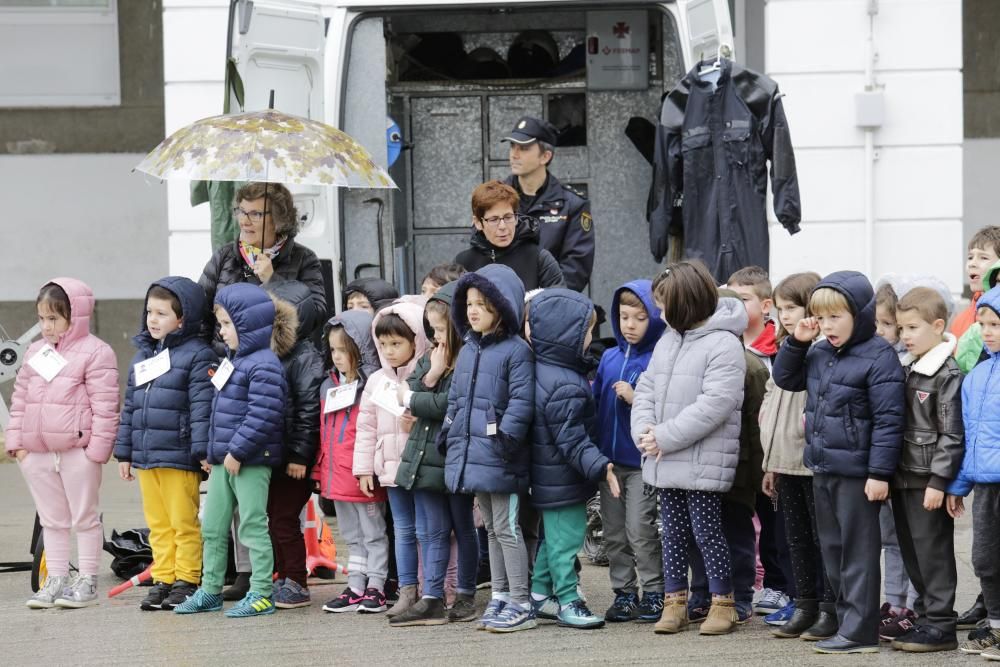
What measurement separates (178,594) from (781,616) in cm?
242

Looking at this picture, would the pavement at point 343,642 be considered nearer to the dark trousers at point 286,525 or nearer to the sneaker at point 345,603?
the sneaker at point 345,603

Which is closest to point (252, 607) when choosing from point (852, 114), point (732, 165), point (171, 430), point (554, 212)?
point (171, 430)

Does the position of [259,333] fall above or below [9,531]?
above

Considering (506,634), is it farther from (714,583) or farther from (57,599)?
(57,599)

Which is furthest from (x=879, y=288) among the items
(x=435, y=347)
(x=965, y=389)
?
(x=435, y=347)

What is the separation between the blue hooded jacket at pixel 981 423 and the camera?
17.9ft

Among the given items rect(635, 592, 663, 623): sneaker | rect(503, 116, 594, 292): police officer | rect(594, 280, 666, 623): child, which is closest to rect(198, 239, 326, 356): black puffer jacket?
rect(503, 116, 594, 292): police officer

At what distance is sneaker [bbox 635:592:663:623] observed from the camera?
248 inches

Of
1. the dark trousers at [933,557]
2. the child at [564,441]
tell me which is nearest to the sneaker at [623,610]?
the child at [564,441]

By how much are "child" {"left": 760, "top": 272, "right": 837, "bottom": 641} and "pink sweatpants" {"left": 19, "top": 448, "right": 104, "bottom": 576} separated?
2830 mm

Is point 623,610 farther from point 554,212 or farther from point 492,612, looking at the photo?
point 554,212

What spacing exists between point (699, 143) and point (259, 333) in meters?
2.34

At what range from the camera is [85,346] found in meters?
7.02

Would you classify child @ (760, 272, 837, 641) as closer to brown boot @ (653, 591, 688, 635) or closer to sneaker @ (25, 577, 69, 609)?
brown boot @ (653, 591, 688, 635)
